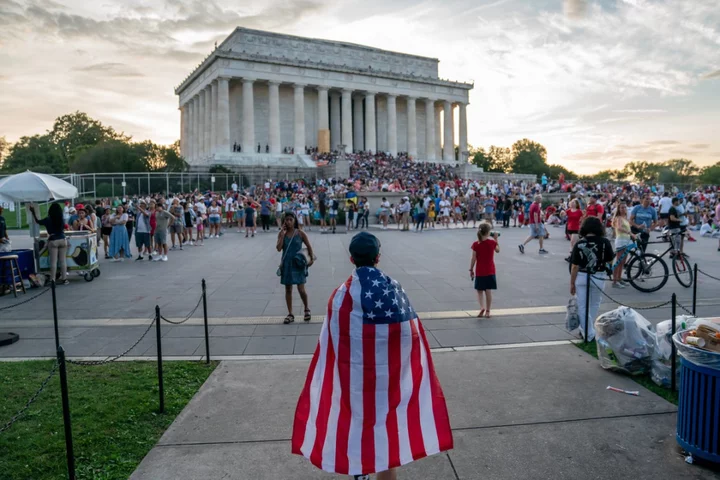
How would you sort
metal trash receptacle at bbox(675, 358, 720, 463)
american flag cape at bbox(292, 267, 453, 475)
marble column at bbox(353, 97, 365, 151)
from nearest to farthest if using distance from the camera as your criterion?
1. american flag cape at bbox(292, 267, 453, 475)
2. metal trash receptacle at bbox(675, 358, 720, 463)
3. marble column at bbox(353, 97, 365, 151)

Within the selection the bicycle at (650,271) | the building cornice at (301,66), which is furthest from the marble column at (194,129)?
the bicycle at (650,271)

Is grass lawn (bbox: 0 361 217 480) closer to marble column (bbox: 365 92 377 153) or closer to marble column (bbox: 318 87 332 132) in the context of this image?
marble column (bbox: 318 87 332 132)

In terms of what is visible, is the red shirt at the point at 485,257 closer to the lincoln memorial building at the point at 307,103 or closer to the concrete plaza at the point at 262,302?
the concrete plaza at the point at 262,302

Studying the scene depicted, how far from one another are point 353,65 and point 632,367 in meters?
66.6

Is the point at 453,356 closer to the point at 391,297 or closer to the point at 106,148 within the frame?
the point at 391,297

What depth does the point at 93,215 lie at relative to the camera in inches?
653

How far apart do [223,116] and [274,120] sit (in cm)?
613

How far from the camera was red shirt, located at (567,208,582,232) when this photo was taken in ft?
45.1

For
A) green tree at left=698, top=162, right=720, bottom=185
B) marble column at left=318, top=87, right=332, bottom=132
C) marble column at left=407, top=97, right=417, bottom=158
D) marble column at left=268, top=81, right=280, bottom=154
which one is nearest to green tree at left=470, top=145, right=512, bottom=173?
marble column at left=407, top=97, right=417, bottom=158

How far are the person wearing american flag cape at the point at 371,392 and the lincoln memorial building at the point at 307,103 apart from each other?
48.7 meters

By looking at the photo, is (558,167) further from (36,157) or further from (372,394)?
(372,394)

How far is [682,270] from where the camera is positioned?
11602mm

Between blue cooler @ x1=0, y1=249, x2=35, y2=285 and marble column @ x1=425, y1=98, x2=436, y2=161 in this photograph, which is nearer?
blue cooler @ x1=0, y1=249, x2=35, y2=285

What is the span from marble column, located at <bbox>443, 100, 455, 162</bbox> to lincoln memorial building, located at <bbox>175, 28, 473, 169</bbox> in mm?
147
